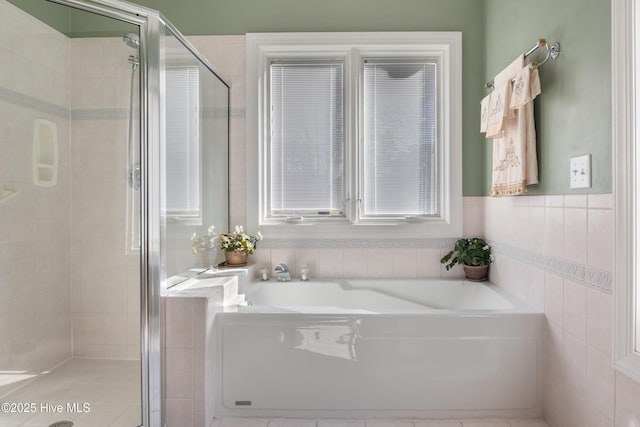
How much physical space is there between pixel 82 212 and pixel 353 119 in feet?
5.81

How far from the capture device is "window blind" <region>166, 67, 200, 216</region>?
200 cm

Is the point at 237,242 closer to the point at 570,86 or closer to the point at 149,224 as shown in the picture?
the point at 149,224

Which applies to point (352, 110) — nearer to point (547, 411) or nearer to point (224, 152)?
point (224, 152)

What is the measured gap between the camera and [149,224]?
1.80 metres

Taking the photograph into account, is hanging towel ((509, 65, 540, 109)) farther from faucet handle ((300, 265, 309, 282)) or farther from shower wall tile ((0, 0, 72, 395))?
shower wall tile ((0, 0, 72, 395))

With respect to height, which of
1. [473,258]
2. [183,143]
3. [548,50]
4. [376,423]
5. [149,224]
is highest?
[548,50]

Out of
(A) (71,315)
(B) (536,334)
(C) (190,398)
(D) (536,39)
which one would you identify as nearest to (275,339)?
(C) (190,398)

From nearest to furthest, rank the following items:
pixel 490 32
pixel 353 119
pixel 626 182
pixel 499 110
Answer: pixel 626 182
pixel 499 110
pixel 490 32
pixel 353 119

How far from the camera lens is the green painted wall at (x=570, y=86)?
4.98 feet

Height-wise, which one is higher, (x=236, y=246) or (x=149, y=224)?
(x=149, y=224)

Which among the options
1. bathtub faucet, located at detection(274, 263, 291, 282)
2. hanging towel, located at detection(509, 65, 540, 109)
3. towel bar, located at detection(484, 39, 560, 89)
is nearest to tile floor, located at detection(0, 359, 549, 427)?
bathtub faucet, located at detection(274, 263, 291, 282)

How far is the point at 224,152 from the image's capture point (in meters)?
2.72

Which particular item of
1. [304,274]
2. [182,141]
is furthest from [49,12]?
[304,274]

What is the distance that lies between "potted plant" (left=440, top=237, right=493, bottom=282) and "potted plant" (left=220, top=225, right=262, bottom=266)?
131 centimetres
